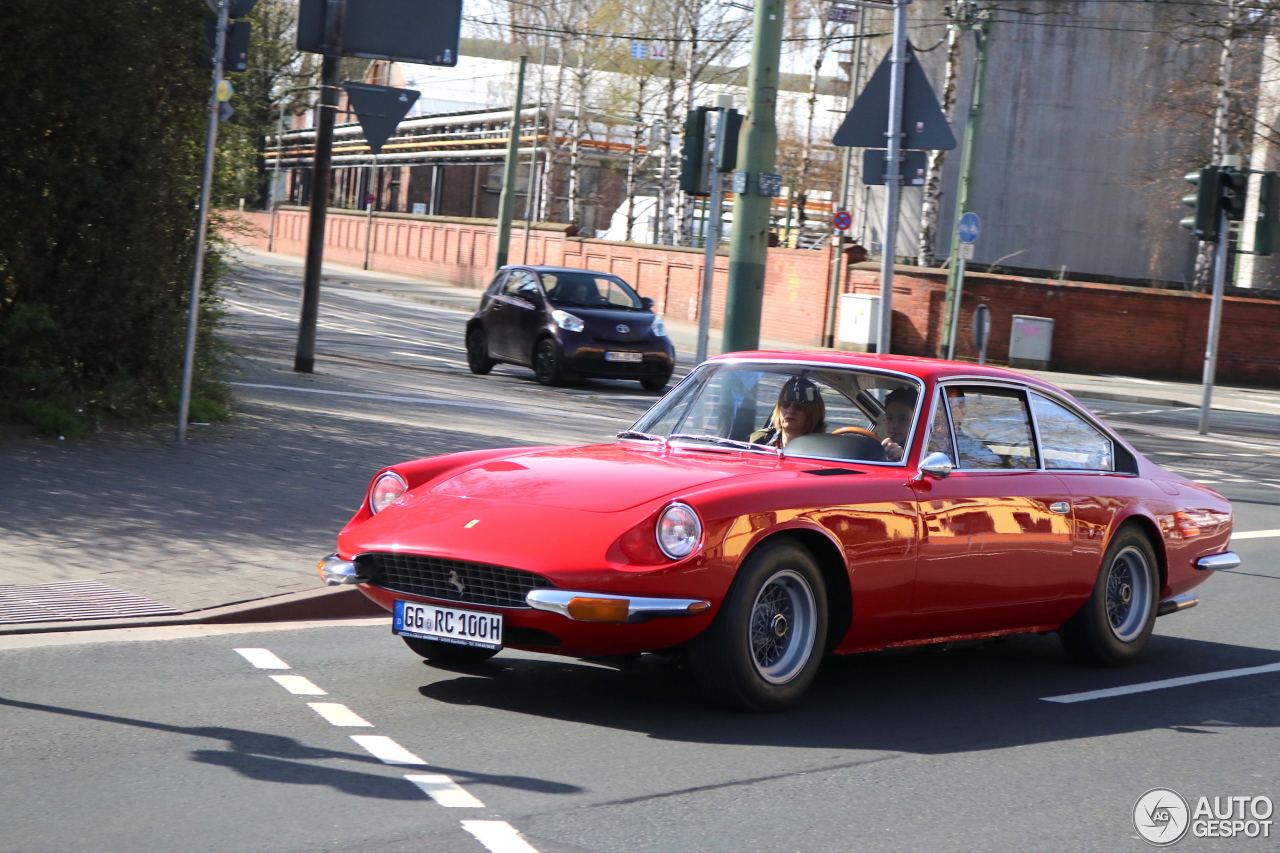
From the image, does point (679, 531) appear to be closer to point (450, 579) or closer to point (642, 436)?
point (450, 579)

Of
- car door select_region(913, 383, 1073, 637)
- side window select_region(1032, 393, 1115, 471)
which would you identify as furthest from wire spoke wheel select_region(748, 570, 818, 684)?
side window select_region(1032, 393, 1115, 471)

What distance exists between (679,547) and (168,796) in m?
1.92

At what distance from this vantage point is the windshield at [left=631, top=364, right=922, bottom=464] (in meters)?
6.70

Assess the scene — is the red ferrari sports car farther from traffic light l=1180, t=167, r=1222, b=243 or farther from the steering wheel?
traffic light l=1180, t=167, r=1222, b=243

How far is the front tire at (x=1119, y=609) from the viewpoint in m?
7.30

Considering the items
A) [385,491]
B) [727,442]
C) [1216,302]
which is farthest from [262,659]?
[1216,302]

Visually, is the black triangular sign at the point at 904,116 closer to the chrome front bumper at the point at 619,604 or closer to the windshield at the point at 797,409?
the windshield at the point at 797,409

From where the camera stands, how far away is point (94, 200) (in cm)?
1147

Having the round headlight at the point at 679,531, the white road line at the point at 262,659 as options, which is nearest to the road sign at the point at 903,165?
the white road line at the point at 262,659

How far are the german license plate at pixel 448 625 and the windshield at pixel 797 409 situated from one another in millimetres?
1511

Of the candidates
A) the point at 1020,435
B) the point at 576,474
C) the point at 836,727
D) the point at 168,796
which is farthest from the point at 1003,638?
the point at 168,796

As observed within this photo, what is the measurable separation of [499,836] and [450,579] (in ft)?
5.06

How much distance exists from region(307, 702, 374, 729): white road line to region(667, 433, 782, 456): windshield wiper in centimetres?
190

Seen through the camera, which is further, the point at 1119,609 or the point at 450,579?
the point at 1119,609
